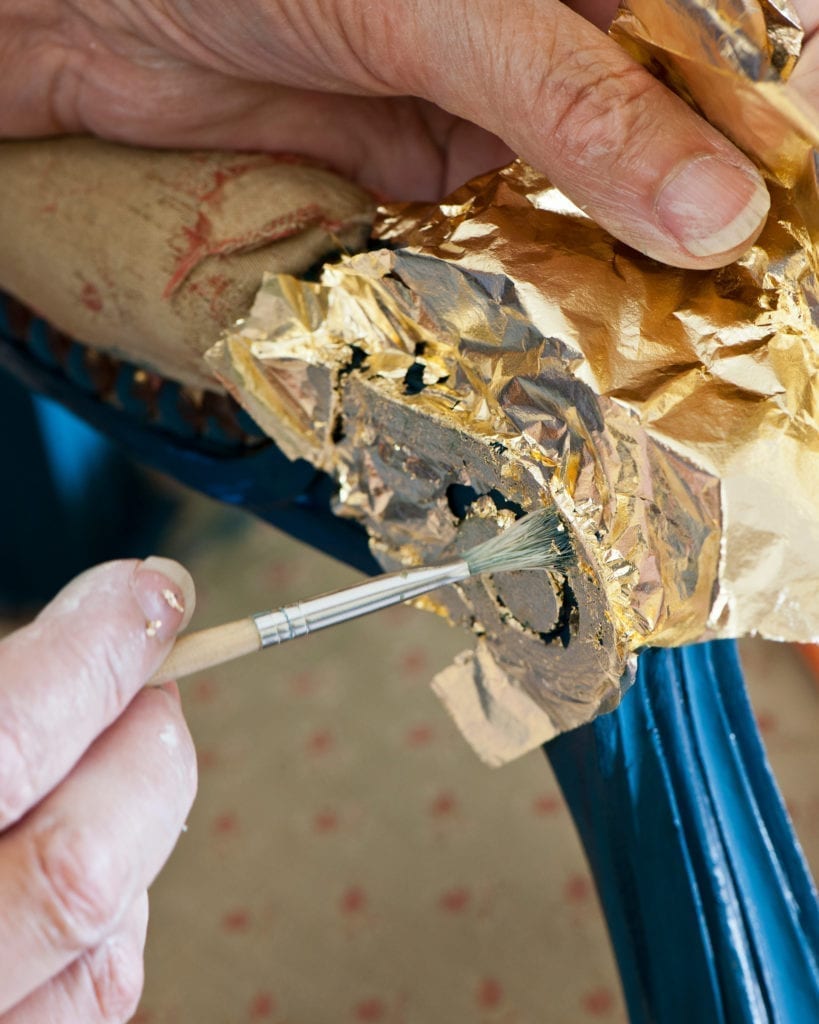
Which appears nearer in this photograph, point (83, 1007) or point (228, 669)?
point (83, 1007)

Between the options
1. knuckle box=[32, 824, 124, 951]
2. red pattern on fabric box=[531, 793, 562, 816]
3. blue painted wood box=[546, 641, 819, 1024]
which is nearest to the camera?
knuckle box=[32, 824, 124, 951]

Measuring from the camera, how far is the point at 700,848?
1.79ft

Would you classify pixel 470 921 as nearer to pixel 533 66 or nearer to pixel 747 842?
pixel 747 842

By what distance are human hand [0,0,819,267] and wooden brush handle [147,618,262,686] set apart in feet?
0.77

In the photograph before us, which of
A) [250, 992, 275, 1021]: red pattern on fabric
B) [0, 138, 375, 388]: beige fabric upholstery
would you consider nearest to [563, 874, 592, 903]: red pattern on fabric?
[250, 992, 275, 1021]: red pattern on fabric

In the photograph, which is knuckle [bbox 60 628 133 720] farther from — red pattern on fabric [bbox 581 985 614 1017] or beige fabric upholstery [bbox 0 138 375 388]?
red pattern on fabric [bbox 581 985 614 1017]

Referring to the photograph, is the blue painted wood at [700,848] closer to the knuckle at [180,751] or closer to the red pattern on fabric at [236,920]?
the knuckle at [180,751]

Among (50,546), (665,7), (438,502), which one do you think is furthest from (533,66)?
(50,546)

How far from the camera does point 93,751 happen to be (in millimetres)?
456

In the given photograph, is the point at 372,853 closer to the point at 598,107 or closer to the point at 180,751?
the point at 180,751

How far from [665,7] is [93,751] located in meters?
0.38

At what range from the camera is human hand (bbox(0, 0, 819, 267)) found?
17.1 inches

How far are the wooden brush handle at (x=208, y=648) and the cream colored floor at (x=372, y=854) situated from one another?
79 centimetres

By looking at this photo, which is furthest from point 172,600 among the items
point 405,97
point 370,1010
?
point 370,1010
